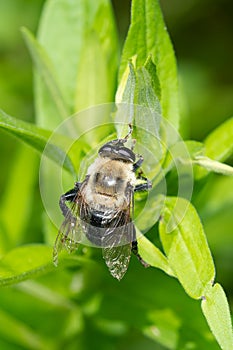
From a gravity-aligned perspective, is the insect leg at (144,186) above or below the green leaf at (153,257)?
above

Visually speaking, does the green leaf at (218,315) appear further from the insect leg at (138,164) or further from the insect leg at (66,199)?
the insect leg at (66,199)

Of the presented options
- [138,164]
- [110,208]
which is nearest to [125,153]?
[138,164]

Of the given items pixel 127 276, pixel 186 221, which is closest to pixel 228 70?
pixel 127 276

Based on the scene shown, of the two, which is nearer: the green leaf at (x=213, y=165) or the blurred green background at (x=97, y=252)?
the green leaf at (x=213, y=165)

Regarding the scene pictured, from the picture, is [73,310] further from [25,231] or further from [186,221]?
[186,221]

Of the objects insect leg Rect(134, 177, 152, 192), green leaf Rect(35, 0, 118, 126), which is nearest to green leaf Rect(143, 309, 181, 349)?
insect leg Rect(134, 177, 152, 192)

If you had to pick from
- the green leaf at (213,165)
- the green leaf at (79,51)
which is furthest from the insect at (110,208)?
the green leaf at (79,51)
